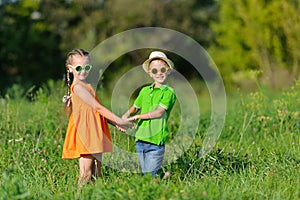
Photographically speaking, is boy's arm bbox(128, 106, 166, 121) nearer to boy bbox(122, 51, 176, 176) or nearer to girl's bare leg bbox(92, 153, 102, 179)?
boy bbox(122, 51, 176, 176)

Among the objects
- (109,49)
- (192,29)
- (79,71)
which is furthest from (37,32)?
(79,71)

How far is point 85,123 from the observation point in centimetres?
420

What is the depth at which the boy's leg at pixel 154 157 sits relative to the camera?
4.36 metres

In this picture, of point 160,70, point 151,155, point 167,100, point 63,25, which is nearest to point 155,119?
point 167,100

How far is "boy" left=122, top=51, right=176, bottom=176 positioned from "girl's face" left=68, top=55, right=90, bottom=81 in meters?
0.51

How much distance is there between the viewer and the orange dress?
415 cm

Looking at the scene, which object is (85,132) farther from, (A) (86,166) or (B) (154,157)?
(B) (154,157)

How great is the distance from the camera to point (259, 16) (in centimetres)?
1895

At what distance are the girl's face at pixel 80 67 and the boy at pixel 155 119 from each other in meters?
0.51

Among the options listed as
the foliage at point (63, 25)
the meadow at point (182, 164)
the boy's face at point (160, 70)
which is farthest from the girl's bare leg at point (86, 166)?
the foliage at point (63, 25)

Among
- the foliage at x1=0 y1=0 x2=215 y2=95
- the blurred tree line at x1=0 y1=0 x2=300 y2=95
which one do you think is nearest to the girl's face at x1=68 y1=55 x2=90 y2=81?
the foliage at x1=0 y1=0 x2=215 y2=95

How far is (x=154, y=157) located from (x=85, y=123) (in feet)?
2.09

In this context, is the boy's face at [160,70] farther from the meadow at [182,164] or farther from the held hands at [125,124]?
the meadow at [182,164]

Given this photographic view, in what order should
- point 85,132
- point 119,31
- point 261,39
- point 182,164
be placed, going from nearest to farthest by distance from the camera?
point 85,132
point 182,164
point 261,39
point 119,31
